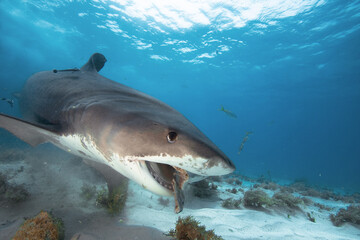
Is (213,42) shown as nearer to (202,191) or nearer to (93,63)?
(93,63)

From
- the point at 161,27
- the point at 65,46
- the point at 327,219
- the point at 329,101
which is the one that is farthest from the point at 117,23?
the point at 329,101

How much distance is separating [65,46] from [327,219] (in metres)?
47.8

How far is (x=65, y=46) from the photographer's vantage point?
38.2 metres

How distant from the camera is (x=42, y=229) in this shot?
89.1 inches

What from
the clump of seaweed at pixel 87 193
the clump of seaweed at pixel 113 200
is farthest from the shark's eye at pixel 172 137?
the clump of seaweed at pixel 87 193

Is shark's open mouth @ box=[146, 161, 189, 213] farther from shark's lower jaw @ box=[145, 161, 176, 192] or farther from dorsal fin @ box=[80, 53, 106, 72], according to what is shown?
dorsal fin @ box=[80, 53, 106, 72]

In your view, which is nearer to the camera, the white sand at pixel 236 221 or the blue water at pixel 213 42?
the white sand at pixel 236 221

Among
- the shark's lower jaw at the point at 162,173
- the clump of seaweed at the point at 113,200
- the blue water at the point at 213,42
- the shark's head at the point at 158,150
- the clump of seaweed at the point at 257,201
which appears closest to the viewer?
the shark's head at the point at 158,150

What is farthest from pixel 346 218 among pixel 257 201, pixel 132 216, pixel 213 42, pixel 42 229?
pixel 213 42

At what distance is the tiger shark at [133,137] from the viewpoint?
5.79 ft

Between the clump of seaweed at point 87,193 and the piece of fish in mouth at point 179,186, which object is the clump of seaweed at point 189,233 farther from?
the clump of seaweed at point 87,193

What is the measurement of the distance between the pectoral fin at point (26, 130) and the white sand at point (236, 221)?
2093 mm

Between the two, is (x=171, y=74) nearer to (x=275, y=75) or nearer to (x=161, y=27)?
(x=161, y=27)

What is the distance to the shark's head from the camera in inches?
67.6
